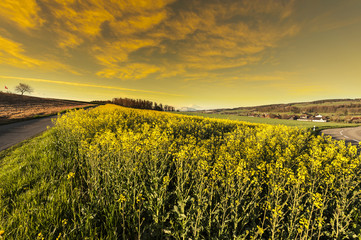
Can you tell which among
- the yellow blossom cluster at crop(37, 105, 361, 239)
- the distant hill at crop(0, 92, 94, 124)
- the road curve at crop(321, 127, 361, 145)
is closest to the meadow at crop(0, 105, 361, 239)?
the yellow blossom cluster at crop(37, 105, 361, 239)

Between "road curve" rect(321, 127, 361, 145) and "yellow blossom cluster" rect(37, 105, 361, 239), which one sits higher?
"yellow blossom cluster" rect(37, 105, 361, 239)

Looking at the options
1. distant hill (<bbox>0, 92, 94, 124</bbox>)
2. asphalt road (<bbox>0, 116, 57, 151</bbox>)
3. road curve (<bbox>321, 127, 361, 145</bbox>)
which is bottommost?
road curve (<bbox>321, 127, 361, 145</bbox>)

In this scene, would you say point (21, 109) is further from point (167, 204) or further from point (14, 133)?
point (167, 204)

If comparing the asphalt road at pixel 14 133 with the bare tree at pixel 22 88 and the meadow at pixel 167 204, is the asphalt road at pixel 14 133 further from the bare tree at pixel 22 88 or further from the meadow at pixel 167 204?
the bare tree at pixel 22 88

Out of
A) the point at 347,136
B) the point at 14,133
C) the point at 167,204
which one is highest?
the point at 14,133

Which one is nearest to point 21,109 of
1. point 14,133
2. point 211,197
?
point 14,133

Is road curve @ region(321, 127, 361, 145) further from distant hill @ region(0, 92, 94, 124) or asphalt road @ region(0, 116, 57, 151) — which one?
distant hill @ region(0, 92, 94, 124)

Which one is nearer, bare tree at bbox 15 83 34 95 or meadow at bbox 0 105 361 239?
meadow at bbox 0 105 361 239

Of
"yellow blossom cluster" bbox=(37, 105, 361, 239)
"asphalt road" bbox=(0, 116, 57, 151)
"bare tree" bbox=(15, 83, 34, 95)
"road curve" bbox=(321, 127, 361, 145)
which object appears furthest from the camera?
"bare tree" bbox=(15, 83, 34, 95)

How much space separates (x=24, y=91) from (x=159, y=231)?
119 m

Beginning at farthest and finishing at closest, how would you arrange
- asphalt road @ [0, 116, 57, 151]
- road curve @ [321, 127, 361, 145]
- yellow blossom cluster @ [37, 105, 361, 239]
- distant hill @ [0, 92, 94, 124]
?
road curve @ [321, 127, 361, 145], distant hill @ [0, 92, 94, 124], asphalt road @ [0, 116, 57, 151], yellow blossom cluster @ [37, 105, 361, 239]

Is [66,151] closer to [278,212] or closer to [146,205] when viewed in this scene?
[146,205]

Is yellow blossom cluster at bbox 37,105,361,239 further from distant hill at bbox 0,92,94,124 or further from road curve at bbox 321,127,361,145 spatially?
road curve at bbox 321,127,361,145

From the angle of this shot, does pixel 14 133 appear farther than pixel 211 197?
Yes
